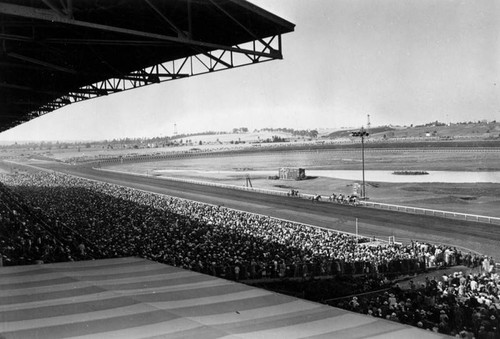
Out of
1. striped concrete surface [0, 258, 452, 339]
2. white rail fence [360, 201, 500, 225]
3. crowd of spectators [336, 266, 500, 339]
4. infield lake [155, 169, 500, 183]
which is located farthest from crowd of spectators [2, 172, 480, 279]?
infield lake [155, 169, 500, 183]

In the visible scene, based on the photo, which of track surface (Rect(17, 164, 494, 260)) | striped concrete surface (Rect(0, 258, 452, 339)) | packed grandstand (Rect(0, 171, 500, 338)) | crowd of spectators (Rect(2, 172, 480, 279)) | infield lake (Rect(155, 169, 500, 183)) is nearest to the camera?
striped concrete surface (Rect(0, 258, 452, 339))

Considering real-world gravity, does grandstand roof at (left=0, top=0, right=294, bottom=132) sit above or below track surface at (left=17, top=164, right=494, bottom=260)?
above

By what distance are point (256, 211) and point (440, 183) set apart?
1885 centimetres

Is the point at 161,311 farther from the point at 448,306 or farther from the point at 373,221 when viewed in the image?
the point at 373,221

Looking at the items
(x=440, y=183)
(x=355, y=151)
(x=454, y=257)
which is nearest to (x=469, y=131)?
(x=355, y=151)

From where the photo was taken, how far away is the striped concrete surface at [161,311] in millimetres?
5996

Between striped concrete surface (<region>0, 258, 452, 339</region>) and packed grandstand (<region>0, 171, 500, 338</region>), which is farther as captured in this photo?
packed grandstand (<region>0, 171, 500, 338</region>)

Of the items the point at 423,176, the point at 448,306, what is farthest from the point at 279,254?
the point at 423,176

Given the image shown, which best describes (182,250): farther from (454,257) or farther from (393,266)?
(454,257)

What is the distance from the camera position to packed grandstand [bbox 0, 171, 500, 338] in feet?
36.6

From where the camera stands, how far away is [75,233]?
20375mm

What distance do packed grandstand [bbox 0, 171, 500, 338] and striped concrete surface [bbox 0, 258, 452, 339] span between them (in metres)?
3.60

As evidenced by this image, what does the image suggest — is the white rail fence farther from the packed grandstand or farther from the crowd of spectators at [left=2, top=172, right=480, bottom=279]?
the crowd of spectators at [left=2, top=172, right=480, bottom=279]

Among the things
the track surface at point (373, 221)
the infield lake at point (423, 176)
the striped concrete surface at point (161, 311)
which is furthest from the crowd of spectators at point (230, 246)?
the infield lake at point (423, 176)
